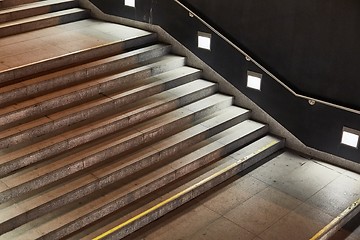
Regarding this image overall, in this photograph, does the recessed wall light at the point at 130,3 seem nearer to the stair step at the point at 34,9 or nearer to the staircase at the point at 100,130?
the staircase at the point at 100,130

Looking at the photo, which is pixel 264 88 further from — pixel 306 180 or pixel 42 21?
pixel 42 21

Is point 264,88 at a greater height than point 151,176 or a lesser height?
greater

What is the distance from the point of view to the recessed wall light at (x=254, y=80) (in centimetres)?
771

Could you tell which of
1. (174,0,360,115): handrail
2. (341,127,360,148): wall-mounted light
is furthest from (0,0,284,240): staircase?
(341,127,360,148): wall-mounted light

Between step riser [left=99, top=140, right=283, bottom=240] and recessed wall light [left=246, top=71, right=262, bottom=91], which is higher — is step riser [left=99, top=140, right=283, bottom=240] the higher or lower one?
the lower one

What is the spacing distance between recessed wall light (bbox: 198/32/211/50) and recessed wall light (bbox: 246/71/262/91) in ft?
2.74

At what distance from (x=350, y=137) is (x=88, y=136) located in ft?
11.6

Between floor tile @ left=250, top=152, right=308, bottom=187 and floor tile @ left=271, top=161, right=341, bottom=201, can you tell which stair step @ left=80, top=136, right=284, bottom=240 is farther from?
floor tile @ left=271, top=161, right=341, bottom=201

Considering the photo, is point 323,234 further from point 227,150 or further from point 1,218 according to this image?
point 1,218

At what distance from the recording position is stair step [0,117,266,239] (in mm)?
5742

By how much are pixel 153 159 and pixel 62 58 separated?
6.82 ft

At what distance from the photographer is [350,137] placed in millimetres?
6992

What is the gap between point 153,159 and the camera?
6754mm

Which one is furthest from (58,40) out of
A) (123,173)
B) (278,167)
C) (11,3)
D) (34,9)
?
(278,167)
